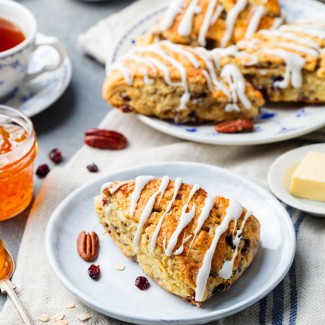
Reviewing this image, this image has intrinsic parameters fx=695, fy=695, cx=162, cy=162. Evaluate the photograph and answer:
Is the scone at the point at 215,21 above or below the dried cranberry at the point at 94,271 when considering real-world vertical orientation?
above

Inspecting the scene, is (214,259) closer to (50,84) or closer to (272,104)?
(272,104)

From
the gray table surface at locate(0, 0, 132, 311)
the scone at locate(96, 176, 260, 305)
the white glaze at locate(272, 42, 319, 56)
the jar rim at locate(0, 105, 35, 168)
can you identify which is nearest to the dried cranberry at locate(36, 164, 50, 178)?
the gray table surface at locate(0, 0, 132, 311)

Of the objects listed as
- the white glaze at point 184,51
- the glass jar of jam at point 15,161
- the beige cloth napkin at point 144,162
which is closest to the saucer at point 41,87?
the beige cloth napkin at point 144,162

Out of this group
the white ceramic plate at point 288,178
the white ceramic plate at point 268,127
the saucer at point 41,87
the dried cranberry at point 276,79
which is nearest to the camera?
the white ceramic plate at point 288,178

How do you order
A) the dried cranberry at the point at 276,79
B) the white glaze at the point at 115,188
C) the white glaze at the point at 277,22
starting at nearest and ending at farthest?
the white glaze at the point at 115,188 → the dried cranberry at the point at 276,79 → the white glaze at the point at 277,22

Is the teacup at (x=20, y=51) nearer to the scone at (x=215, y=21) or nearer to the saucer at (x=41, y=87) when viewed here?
the saucer at (x=41, y=87)

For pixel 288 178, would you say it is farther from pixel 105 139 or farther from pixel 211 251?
pixel 105 139

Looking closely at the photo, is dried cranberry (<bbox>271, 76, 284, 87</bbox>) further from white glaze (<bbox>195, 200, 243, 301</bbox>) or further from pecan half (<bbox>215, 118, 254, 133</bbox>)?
white glaze (<bbox>195, 200, 243, 301</bbox>)

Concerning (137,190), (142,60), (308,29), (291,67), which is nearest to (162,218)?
(137,190)
